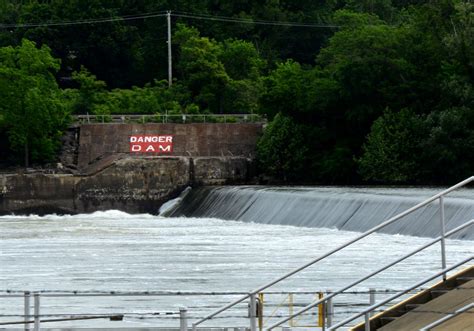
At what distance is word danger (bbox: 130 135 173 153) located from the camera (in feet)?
243

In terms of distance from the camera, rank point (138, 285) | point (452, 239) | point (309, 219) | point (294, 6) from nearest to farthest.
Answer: point (138, 285) → point (452, 239) → point (309, 219) → point (294, 6)

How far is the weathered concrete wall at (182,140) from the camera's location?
74.3 meters

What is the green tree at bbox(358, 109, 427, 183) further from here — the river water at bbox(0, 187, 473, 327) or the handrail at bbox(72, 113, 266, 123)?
the river water at bbox(0, 187, 473, 327)

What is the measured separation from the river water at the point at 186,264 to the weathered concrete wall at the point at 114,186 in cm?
1020

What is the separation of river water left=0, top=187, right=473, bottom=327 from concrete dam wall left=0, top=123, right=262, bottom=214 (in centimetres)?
1030

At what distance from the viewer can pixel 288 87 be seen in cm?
7706

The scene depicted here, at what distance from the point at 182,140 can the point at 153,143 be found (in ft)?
5.10

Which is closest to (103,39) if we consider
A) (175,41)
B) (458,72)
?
(175,41)

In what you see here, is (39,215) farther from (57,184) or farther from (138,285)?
(138,285)

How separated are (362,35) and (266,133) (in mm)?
7320

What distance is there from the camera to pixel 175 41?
95.2 m

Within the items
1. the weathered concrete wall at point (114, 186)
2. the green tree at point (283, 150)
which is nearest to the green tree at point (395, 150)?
the green tree at point (283, 150)

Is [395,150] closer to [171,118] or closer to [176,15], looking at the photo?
[171,118]

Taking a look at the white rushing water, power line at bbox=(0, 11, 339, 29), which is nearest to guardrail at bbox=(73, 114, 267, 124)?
the white rushing water
